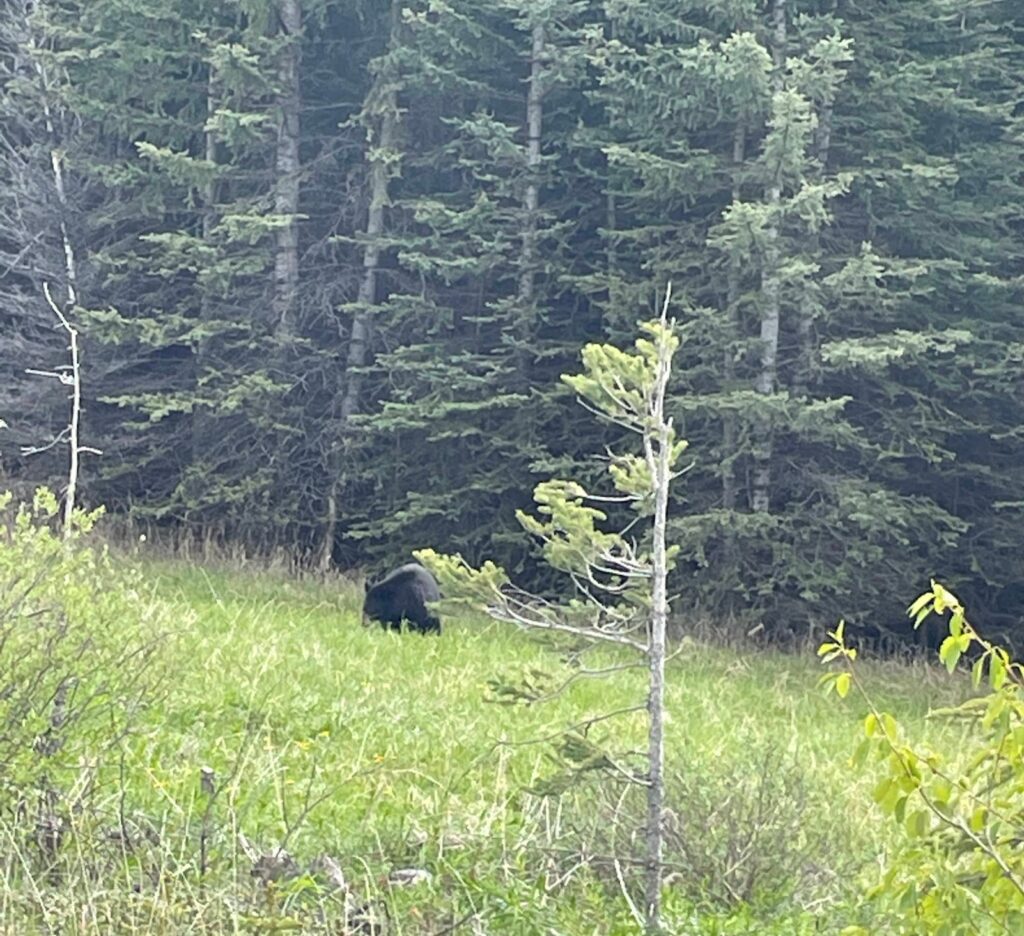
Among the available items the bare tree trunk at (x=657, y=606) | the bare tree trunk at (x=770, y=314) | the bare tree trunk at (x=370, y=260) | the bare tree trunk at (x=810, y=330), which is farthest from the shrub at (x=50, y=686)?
the bare tree trunk at (x=370, y=260)

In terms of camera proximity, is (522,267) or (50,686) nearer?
(50,686)

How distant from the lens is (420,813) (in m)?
5.18

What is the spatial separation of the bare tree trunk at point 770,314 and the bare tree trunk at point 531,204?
3044mm

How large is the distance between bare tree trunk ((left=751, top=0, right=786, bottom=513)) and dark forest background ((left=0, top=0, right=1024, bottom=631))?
6 centimetres

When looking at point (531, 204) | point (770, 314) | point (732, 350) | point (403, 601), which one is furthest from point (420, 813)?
point (531, 204)

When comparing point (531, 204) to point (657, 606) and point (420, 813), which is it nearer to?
point (420, 813)

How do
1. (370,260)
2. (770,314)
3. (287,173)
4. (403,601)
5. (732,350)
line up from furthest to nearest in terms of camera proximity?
(287,173) < (370,260) < (732,350) < (770,314) < (403,601)

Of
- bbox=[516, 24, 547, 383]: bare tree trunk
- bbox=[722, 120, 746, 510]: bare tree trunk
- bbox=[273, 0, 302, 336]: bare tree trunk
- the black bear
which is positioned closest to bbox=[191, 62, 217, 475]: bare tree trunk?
bbox=[273, 0, 302, 336]: bare tree trunk

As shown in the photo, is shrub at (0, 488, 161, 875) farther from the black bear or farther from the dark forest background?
the dark forest background

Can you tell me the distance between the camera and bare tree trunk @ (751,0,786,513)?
14.2 meters

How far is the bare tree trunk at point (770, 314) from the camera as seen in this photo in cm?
1419

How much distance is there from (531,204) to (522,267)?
82 centimetres

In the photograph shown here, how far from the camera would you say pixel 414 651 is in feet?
30.6

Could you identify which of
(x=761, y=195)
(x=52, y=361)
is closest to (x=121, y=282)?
(x=52, y=361)
